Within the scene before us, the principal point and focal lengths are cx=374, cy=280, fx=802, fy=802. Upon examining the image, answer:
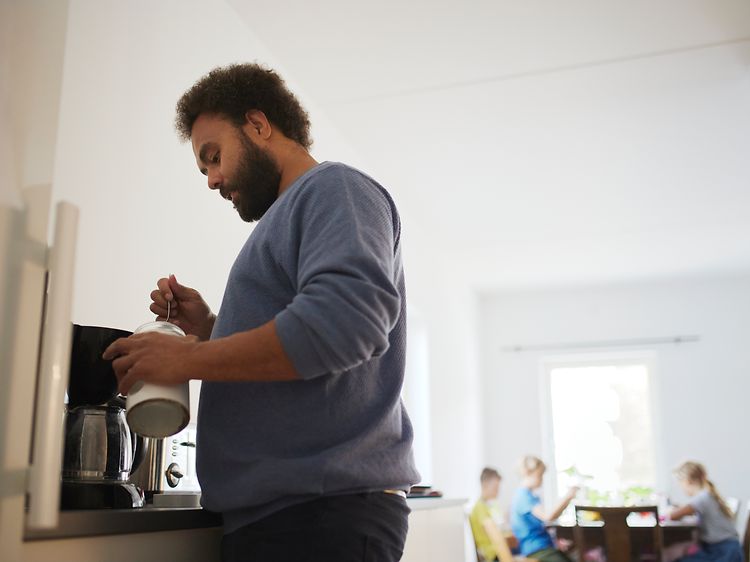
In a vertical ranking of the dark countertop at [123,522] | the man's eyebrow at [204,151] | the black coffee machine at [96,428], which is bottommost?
the dark countertop at [123,522]

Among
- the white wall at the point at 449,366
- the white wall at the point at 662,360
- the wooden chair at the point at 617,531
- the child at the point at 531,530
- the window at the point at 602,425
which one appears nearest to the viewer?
the wooden chair at the point at 617,531

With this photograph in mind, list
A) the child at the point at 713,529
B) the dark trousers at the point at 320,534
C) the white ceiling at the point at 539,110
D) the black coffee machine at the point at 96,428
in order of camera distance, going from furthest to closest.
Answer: the child at the point at 713,529, the white ceiling at the point at 539,110, the black coffee machine at the point at 96,428, the dark trousers at the point at 320,534

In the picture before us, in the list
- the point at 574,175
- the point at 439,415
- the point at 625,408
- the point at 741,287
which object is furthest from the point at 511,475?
the point at 574,175

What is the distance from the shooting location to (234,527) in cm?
106

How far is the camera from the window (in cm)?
698

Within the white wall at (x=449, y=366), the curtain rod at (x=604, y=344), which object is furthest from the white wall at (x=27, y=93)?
the curtain rod at (x=604, y=344)

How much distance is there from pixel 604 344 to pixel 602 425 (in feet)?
2.42

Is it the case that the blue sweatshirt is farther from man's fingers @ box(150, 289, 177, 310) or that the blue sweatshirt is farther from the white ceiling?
the white ceiling

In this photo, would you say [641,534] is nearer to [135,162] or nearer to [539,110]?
[539,110]

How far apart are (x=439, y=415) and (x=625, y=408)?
2427 mm

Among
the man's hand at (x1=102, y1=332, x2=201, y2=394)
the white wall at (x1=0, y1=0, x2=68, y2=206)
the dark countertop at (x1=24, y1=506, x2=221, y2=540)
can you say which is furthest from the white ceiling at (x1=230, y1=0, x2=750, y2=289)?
the dark countertop at (x1=24, y1=506, x2=221, y2=540)

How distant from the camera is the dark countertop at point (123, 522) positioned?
2.95ft

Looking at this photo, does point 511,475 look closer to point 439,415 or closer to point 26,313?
point 439,415

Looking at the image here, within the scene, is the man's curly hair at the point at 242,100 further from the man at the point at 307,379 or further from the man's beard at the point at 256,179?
the man at the point at 307,379
